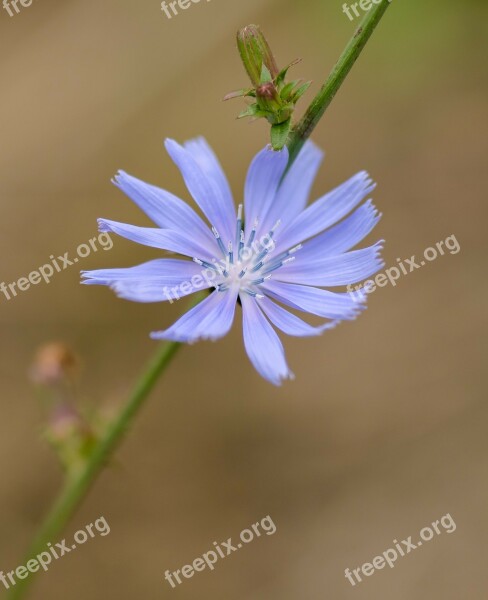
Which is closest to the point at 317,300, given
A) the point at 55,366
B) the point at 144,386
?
the point at 144,386

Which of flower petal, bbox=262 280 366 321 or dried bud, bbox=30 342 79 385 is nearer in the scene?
flower petal, bbox=262 280 366 321

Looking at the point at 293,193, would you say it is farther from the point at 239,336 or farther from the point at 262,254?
the point at 239,336

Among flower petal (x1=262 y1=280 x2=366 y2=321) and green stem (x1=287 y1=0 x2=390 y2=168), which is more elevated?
green stem (x1=287 y1=0 x2=390 y2=168)

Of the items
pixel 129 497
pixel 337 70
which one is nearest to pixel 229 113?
pixel 129 497

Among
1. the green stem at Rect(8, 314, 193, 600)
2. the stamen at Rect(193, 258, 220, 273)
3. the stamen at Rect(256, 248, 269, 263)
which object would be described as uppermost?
the stamen at Rect(193, 258, 220, 273)

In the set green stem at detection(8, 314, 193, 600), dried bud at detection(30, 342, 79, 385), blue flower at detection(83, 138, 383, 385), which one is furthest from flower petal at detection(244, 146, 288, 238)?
dried bud at detection(30, 342, 79, 385)

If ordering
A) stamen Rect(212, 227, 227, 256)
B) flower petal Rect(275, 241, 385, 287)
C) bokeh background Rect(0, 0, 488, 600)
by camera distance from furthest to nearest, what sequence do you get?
bokeh background Rect(0, 0, 488, 600), stamen Rect(212, 227, 227, 256), flower petal Rect(275, 241, 385, 287)

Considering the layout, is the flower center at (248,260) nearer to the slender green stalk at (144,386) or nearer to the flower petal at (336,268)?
the flower petal at (336,268)

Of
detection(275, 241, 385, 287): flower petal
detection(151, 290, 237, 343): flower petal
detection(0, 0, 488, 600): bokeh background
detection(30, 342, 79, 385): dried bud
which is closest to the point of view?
detection(151, 290, 237, 343): flower petal

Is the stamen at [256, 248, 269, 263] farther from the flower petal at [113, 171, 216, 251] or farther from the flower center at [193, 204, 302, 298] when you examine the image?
the flower petal at [113, 171, 216, 251]
